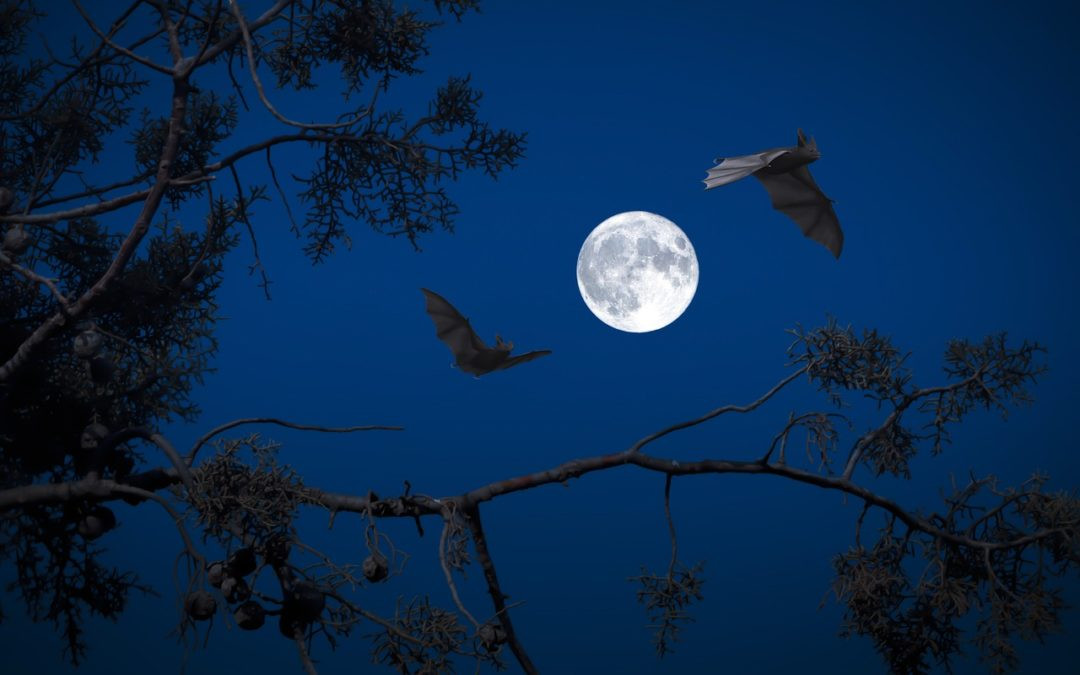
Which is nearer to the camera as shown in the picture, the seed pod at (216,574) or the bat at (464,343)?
the seed pod at (216,574)

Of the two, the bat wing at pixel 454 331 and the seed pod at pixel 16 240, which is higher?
the seed pod at pixel 16 240

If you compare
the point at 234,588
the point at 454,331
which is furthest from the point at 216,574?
the point at 454,331

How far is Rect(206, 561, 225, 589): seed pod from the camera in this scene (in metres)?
2.68

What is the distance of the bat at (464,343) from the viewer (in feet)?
10.8

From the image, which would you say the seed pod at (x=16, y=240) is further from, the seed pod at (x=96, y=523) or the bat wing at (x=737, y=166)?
the bat wing at (x=737, y=166)

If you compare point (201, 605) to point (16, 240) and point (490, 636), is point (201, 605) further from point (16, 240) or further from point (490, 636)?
point (16, 240)

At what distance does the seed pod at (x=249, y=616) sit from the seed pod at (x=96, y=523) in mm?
930

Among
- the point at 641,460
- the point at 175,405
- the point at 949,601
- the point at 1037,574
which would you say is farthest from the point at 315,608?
the point at 1037,574

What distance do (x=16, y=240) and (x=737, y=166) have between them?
2.70 metres

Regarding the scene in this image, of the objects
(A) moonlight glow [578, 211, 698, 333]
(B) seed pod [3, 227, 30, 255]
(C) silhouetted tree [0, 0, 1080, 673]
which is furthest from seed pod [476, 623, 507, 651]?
(A) moonlight glow [578, 211, 698, 333]

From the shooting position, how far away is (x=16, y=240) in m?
3.21

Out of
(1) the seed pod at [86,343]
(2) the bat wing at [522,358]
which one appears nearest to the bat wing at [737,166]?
(2) the bat wing at [522,358]

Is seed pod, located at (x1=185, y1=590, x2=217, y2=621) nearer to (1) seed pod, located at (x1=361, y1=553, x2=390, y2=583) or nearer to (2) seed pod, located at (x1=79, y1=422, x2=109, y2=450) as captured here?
(1) seed pod, located at (x1=361, y1=553, x2=390, y2=583)

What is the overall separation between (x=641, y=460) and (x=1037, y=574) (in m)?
1.52
